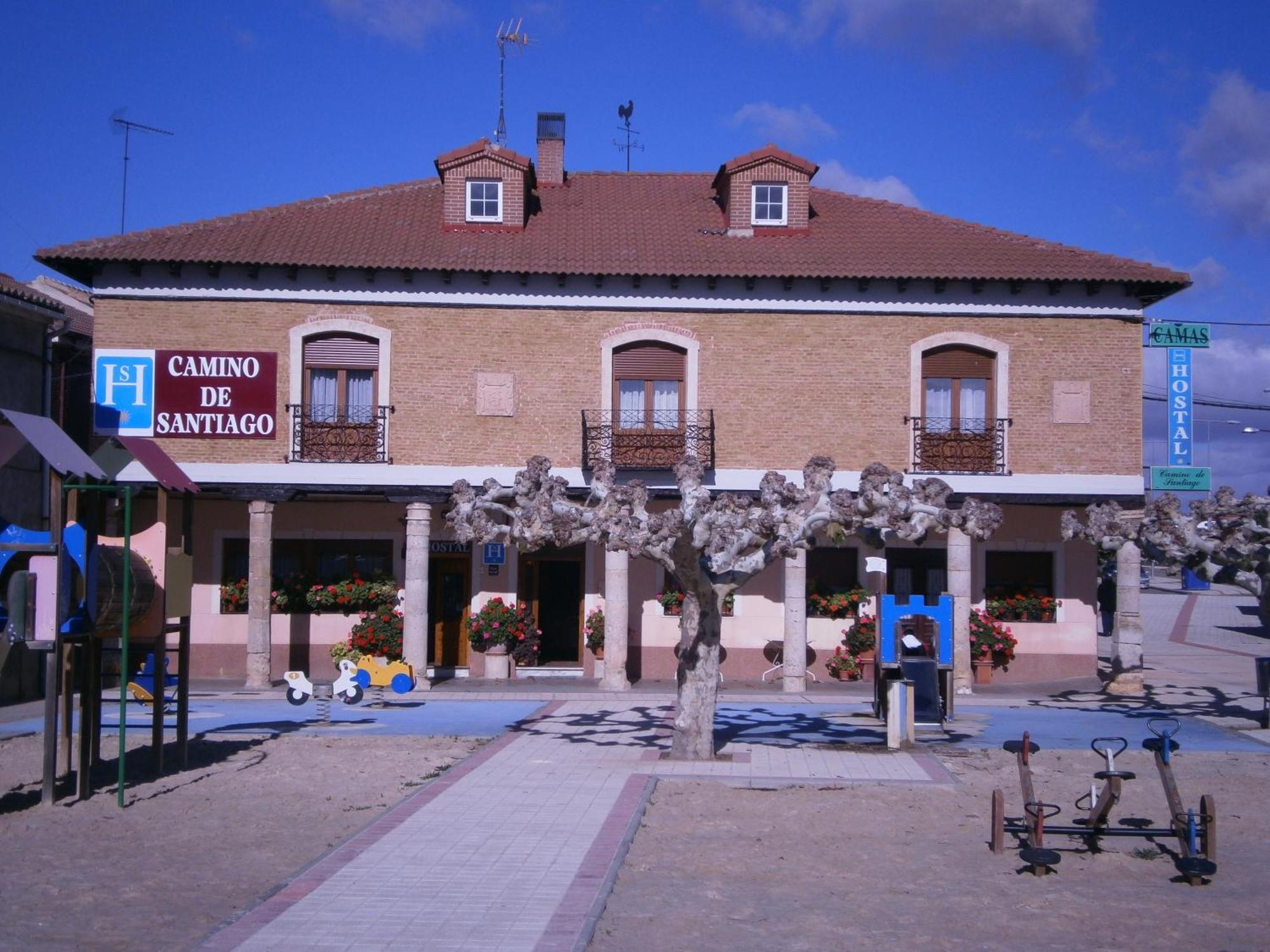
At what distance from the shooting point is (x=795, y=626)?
2283 cm

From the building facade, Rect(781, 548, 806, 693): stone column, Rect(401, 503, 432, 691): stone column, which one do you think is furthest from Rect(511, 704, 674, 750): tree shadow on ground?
Rect(401, 503, 432, 691): stone column

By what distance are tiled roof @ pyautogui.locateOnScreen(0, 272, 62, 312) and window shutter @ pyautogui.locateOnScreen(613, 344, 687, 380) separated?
976cm

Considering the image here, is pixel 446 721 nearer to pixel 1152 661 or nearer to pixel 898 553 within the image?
pixel 898 553

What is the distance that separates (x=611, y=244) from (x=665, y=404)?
326cm

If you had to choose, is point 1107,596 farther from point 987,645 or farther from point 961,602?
point 961,602

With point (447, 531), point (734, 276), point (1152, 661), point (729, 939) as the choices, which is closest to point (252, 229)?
point (447, 531)

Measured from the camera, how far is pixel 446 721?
18.6 m

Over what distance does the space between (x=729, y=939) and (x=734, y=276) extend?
1634 cm

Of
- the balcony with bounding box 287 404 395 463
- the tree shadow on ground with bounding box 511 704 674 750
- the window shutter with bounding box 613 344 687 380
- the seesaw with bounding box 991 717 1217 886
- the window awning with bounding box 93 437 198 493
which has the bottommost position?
the tree shadow on ground with bounding box 511 704 674 750

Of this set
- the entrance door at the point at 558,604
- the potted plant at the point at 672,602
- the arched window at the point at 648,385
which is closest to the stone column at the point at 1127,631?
the potted plant at the point at 672,602

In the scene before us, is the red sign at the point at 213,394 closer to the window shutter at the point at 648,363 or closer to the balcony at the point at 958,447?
the window shutter at the point at 648,363

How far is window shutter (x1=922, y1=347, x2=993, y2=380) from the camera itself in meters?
23.3

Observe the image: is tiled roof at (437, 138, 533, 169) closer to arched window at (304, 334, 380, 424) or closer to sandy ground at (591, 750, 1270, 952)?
arched window at (304, 334, 380, 424)

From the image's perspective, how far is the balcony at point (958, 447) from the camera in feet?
75.6
